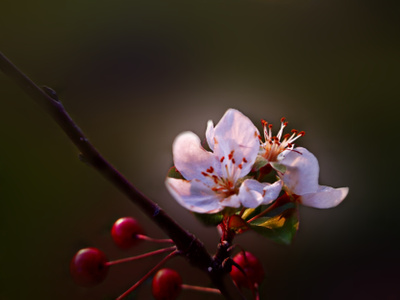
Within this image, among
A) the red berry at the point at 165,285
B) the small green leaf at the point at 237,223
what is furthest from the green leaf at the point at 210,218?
the red berry at the point at 165,285

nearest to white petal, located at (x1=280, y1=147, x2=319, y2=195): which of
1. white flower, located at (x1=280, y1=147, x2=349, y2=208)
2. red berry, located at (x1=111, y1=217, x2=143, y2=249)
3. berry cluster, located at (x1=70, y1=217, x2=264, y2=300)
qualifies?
white flower, located at (x1=280, y1=147, x2=349, y2=208)

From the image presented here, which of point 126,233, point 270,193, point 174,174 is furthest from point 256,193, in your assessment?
point 126,233

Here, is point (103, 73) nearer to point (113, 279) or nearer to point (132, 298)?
point (113, 279)

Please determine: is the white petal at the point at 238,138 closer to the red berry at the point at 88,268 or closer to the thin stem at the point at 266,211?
the thin stem at the point at 266,211

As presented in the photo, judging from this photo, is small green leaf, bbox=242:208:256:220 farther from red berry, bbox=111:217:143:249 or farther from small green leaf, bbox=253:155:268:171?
red berry, bbox=111:217:143:249

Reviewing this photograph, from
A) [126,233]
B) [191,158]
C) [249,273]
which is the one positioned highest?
[191,158]

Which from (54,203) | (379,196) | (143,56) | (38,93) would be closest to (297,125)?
(379,196)

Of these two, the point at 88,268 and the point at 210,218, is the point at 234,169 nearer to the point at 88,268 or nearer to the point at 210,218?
the point at 210,218
